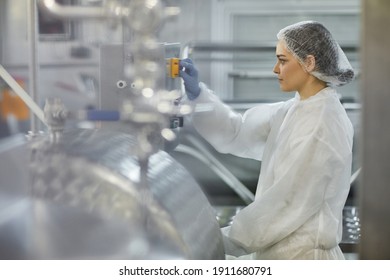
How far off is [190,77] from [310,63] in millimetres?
308

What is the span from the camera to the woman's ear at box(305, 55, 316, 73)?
55.8 inches

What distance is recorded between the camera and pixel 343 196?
141 centimetres

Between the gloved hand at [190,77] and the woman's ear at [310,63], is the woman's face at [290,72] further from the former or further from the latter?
the gloved hand at [190,77]

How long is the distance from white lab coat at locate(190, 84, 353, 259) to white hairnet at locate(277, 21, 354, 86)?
49 mm

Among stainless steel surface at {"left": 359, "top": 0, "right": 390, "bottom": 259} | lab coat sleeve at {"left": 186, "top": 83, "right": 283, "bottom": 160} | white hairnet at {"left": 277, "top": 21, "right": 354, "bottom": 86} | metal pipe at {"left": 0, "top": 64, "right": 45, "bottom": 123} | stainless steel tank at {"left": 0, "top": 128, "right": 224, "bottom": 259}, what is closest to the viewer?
stainless steel surface at {"left": 359, "top": 0, "right": 390, "bottom": 259}

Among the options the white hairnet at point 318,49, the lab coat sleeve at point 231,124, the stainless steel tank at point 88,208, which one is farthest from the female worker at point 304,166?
the stainless steel tank at point 88,208

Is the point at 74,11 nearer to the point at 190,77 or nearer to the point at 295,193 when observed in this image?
the point at 190,77

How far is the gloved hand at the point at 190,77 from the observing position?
1.50 meters

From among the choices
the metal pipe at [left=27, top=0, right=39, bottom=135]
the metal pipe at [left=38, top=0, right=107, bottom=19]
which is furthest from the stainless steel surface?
the metal pipe at [left=27, top=0, right=39, bottom=135]

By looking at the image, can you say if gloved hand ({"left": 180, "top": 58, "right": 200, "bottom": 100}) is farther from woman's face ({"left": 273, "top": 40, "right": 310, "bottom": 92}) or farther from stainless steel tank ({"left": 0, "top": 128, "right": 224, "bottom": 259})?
stainless steel tank ({"left": 0, "top": 128, "right": 224, "bottom": 259})

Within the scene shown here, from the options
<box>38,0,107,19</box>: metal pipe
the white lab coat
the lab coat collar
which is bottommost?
the white lab coat

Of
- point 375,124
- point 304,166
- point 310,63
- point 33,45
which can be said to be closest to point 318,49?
point 310,63
